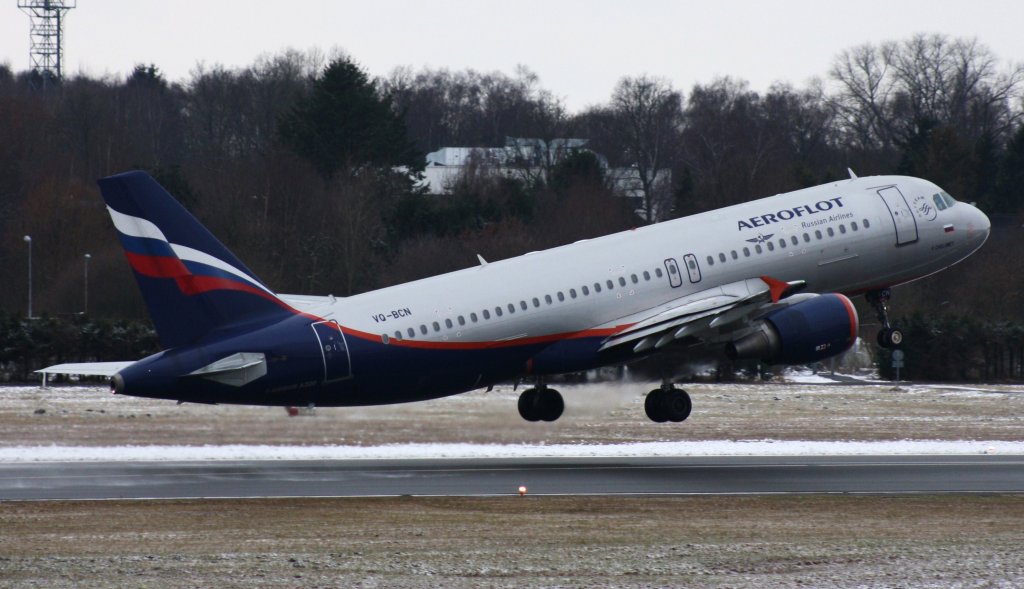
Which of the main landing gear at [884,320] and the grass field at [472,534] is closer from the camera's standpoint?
the grass field at [472,534]

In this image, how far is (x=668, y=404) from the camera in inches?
1746

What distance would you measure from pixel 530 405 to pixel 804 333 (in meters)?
8.09

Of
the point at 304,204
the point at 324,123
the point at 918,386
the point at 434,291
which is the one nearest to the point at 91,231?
the point at 304,204

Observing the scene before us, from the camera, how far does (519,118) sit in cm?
17200

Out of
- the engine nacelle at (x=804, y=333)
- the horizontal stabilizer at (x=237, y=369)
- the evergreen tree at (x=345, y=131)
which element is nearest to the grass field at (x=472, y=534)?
the engine nacelle at (x=804, y=333)

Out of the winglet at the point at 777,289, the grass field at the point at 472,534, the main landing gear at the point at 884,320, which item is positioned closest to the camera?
the grass field at the point at 472,534

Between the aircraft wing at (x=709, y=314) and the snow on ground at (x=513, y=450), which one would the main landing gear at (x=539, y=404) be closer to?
the snow on ground at (x=513, y=450)

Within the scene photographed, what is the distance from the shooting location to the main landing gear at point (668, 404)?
44.3 m

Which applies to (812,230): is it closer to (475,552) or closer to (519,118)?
(475,552)

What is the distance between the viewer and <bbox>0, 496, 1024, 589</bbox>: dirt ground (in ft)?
79.3

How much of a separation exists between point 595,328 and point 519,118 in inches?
5133

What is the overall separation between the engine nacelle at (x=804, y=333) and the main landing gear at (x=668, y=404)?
7.21 ft

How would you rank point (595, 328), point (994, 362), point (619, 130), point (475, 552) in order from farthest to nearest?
1. point (619, 130)
2. point (994, 362)
3. point (595, 328)
4. point (475, 552)

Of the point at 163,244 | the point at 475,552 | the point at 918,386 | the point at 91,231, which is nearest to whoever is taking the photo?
the point at 475,552
